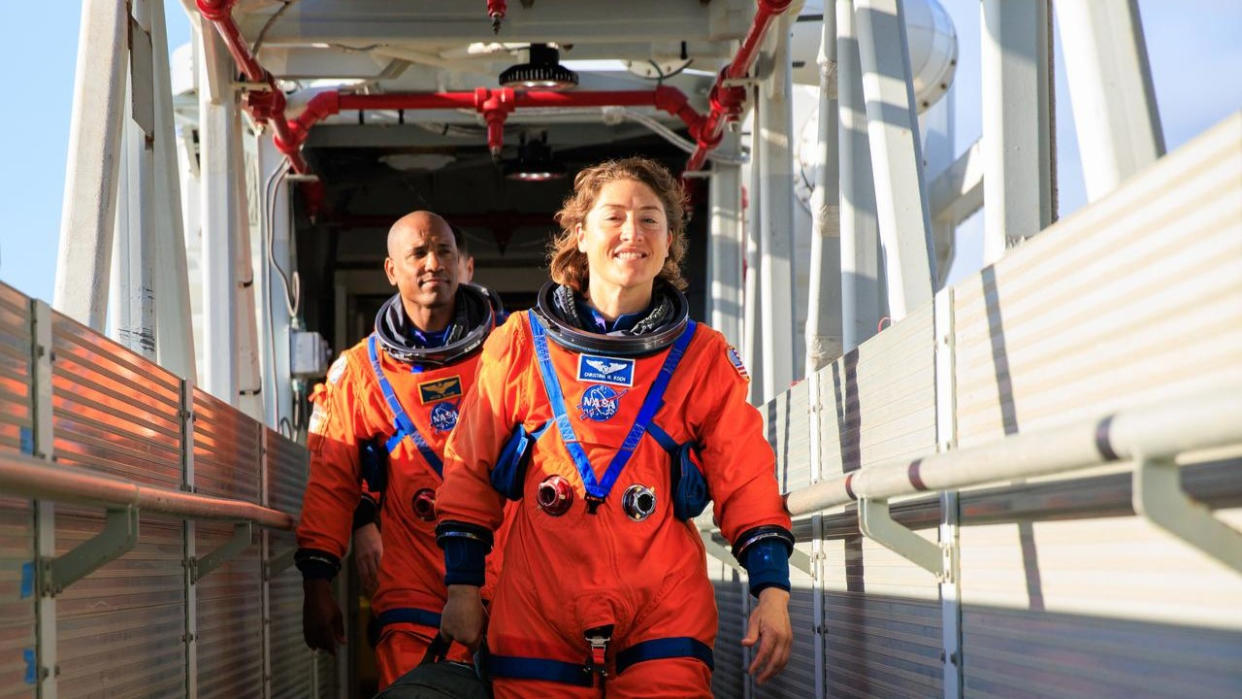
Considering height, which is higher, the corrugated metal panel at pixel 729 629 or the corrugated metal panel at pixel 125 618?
the corrugated metal panel at pixel 125 618

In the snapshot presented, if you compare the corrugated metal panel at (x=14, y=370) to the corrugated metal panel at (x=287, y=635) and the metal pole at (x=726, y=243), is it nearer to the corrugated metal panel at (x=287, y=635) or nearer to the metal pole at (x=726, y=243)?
the corrugated metal panel at (x=287, y=635)

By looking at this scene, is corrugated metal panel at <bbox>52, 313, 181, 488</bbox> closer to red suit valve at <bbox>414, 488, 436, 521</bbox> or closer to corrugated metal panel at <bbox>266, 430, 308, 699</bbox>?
red suit valve at <bbox>414, 488, 436, 521</bbox>

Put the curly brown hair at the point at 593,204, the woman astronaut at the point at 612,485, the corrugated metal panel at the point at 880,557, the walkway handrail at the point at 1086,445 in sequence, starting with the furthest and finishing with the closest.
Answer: the curly brown hair at the point at 593,204 → the woman astronaut at the point at 612,485 → the corrugated metal panel at the point at 880,557 → the walkway handrail at the point at 1086,445

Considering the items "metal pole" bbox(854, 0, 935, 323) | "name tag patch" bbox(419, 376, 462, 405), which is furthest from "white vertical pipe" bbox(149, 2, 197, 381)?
"metal pole" bbox(854, 0, 935, 323)

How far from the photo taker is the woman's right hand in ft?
12.1

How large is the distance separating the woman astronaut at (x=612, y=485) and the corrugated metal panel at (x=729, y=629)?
2287 mm

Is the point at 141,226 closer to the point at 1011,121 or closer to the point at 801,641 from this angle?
the point at 801,641

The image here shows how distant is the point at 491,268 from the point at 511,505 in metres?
9.50

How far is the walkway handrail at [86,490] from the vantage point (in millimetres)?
2453

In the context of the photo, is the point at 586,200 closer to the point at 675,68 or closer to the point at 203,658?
the point at 203,658

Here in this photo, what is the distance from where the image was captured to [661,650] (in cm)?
352

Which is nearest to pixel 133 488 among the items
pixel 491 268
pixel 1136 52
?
pixel 1136 52

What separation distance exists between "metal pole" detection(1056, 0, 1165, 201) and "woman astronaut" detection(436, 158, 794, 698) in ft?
3.48

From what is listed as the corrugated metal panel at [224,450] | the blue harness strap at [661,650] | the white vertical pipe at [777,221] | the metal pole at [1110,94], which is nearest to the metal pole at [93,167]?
the corrugated metal panel at [224,450]
